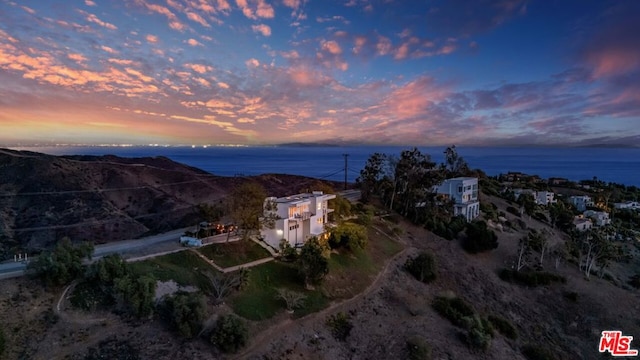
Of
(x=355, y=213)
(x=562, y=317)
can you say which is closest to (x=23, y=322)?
(x=355, y=213)

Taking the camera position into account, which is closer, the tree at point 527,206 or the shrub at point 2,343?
the shrub at point 2,343

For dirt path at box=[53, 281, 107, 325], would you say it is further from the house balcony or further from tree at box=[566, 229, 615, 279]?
tree at box=[566, 229, 615, 279]

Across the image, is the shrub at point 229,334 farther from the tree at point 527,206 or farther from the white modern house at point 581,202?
the white modern house at point 581,202

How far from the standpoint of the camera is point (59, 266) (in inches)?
911

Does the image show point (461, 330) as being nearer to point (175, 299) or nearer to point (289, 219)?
point (289, 219)

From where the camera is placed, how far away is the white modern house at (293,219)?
34531 mm

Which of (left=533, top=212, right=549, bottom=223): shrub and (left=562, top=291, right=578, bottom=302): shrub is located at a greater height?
(left=533, top=212, right=549, bottom=223): shrub

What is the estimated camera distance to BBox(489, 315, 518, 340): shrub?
3256cm

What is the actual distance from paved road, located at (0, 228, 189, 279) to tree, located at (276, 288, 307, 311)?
37.9ft

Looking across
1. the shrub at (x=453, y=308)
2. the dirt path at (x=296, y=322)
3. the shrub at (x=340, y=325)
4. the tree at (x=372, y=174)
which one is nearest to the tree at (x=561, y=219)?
the tree at (x=372, y=174)

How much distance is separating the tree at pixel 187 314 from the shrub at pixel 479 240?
Answer: 36708 millimetres

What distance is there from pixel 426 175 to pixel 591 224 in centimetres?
3645

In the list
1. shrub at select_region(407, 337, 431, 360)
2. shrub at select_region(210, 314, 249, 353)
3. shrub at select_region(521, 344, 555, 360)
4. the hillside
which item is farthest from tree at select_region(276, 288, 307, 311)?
the hillside

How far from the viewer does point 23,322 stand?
2005 centimetres
